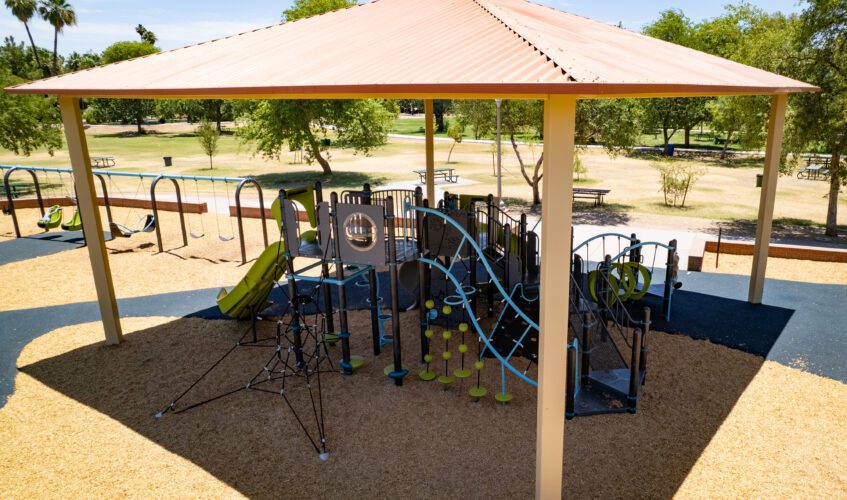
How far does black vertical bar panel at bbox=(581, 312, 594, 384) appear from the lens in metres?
6.30

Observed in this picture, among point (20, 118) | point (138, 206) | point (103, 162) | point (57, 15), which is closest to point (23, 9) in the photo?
point (57, 15)

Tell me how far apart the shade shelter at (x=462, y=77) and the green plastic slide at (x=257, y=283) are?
5.31ft

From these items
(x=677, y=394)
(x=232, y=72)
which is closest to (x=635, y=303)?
(x=677, y=394)

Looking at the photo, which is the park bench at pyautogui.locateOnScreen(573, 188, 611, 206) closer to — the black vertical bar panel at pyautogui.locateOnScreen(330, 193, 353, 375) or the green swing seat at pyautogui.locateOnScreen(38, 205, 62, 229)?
the black vertical bar panel at pyautogui.locateOnScreen(330, 193, 353, 375)

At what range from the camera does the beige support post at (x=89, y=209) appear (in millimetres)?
7602

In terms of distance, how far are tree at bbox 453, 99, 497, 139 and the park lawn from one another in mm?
2944

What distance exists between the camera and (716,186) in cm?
2450

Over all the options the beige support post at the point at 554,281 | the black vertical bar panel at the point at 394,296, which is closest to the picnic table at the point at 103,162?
the black vertical bar panel at the point at 394,296

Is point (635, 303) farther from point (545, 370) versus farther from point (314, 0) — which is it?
point (314, 0)

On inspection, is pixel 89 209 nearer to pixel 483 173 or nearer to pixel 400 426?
pixel 400 426

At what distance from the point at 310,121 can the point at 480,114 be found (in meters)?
9.12

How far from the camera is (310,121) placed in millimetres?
25922

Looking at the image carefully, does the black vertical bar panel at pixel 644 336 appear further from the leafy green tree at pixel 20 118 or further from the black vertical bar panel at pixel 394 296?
the leafy green tree at pixel 20 118

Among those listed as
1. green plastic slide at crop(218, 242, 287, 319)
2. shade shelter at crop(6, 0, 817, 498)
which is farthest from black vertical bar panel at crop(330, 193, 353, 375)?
shade shelter at crop(6, 0, 817, 498)
